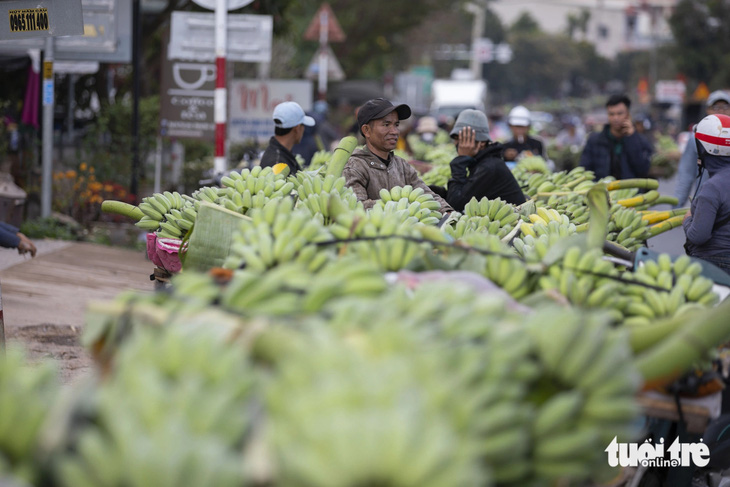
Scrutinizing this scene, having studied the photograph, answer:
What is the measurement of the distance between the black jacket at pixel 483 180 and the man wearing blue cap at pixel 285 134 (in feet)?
4.53

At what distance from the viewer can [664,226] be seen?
5.60 m

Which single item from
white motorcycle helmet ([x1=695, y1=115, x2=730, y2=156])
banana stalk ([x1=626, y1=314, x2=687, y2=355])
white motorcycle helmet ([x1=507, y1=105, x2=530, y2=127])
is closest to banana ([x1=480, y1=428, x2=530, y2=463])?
banana stalk ([x1=626, y1=314, x2=687, y2=355])

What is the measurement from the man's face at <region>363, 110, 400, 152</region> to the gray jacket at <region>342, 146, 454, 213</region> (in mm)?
84

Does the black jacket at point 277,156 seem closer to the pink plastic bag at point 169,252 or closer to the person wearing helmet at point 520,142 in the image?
the pink plastic bag at point 169,252

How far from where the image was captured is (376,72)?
46062 mm

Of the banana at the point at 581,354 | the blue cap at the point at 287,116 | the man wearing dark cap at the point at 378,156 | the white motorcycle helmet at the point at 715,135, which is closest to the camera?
the banana at the point at 581,354

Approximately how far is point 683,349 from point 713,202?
3.18 metres

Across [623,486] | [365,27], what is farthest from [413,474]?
[365,27]

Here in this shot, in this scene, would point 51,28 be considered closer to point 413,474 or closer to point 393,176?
point 393,176

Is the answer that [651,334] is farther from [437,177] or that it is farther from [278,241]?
[437,177]

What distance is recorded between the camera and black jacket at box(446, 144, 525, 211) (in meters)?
6.38

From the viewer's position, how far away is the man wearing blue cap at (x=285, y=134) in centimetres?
706

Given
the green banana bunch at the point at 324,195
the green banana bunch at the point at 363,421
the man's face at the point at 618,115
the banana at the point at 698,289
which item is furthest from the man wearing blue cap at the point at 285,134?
the green banana bunch at the point at 363,421

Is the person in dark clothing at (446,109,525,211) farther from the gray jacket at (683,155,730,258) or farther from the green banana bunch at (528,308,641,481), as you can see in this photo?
the green banana bunch at (528,308,641,481)
